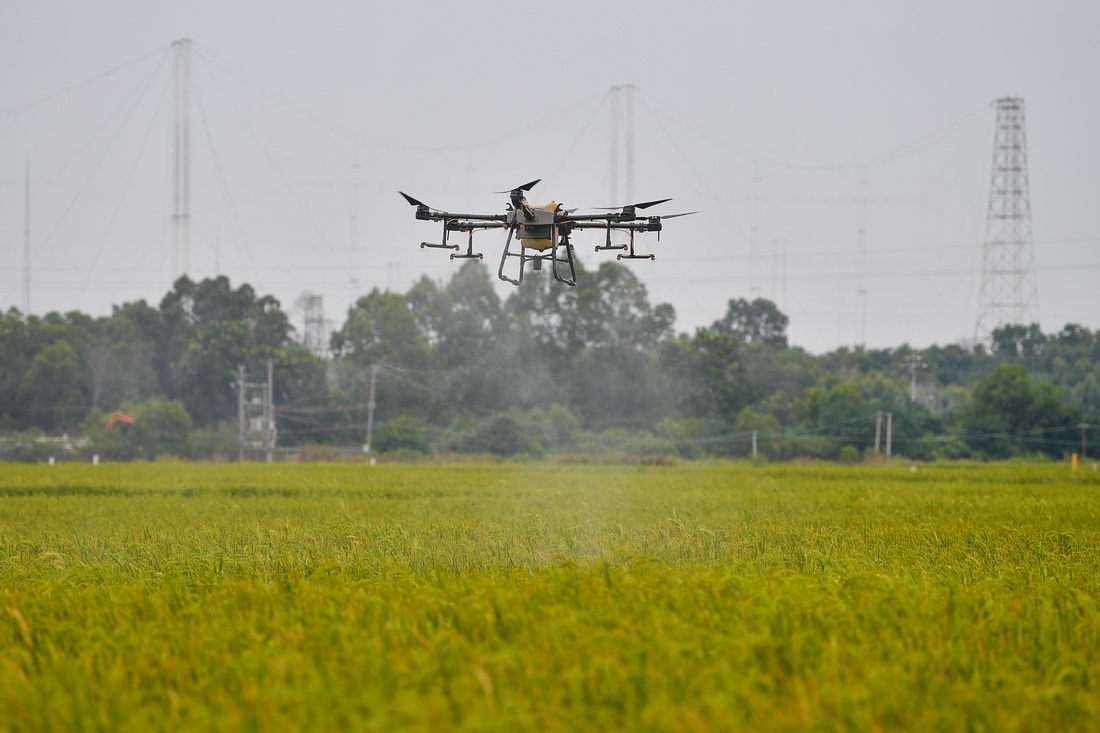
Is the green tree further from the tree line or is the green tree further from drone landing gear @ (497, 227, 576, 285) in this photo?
drone landing gear @ (497, 227, 576, 285)

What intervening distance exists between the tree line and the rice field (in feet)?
168

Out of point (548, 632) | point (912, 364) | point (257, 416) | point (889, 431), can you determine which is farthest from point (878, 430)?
point (548, 632)

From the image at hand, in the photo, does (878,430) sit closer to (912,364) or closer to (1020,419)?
(1020,419)

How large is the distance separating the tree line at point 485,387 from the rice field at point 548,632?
5132 centimetres

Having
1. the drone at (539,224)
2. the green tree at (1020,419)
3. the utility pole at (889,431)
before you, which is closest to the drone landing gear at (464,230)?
the drone at (539,224)

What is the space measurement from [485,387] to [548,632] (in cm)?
6963

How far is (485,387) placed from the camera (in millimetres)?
76688

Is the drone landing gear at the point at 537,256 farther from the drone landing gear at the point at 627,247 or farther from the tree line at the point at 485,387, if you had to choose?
the tree line at the point at 485,387

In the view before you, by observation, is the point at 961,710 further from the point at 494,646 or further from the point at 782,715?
the point at 494,646

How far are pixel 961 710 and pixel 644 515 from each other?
548 inches

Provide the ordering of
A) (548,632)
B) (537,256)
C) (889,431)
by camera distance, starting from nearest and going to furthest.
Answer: (548,632) < (537,256) < (889,431)

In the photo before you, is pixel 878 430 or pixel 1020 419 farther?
pixel 1020 419

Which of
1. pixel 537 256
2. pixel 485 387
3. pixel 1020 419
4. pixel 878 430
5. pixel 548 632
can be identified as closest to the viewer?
pixel 548 632

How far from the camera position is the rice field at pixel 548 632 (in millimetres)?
5777
